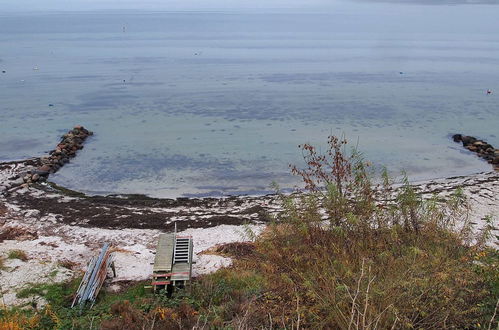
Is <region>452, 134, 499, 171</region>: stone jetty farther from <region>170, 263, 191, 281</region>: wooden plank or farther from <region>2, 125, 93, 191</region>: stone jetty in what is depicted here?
<region>2, 125, 93, 191</region>: stone jetty

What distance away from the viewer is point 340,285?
766 centimetres

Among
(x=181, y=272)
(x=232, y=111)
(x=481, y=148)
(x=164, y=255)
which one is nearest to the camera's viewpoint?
(x=181, y=272)

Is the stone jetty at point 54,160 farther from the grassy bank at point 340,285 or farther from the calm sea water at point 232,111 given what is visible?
the grassy bank at point 340,285

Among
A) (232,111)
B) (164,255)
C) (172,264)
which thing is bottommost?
(232,111)

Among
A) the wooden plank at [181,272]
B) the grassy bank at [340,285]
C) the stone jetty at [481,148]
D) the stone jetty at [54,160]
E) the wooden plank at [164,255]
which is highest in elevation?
the grassy bank at [340,285]

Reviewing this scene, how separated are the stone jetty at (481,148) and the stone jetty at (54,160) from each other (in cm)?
2750

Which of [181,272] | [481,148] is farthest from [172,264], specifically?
[481,148]

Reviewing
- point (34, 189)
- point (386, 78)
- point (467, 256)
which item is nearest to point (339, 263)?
point (467, 256)

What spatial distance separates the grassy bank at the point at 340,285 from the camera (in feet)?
25.7

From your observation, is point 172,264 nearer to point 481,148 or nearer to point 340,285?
point 340,285

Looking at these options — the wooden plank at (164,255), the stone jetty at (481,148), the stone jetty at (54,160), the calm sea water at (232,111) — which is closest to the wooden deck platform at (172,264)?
the wooden plank at (164,255)

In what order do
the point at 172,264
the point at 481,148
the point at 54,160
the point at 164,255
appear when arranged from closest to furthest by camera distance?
the point at 172,264, the point at 164,255, the point at 54,160, the point at 481,148

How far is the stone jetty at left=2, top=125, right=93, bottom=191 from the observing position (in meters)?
26.4

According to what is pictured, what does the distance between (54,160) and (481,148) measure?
2858 cm
